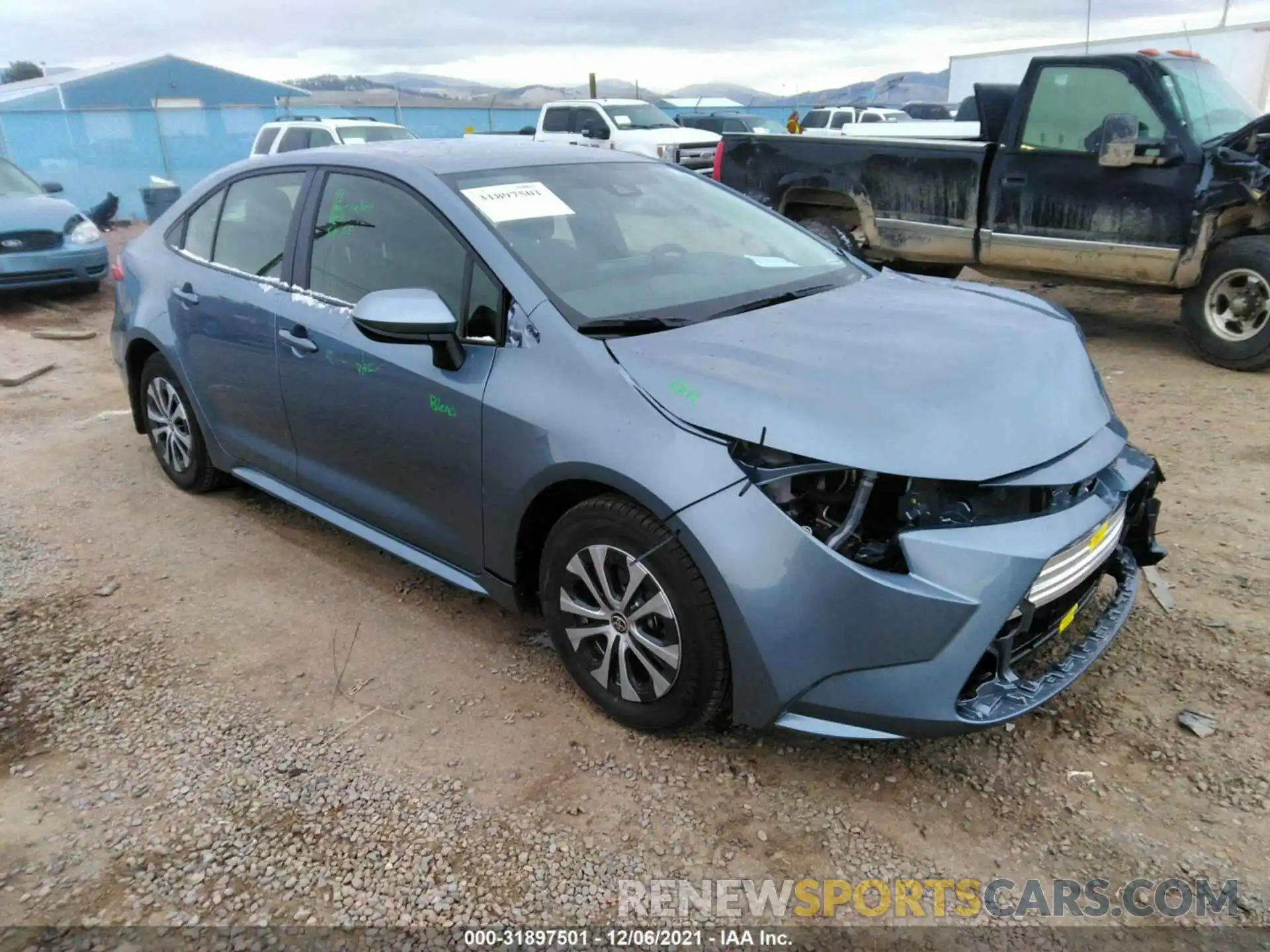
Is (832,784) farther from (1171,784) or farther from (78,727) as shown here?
→ (78,727)

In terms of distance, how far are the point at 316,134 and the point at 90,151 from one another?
28.2 ft

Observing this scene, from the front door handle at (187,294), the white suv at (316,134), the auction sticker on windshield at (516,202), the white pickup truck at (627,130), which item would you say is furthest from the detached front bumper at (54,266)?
the auction sticker on windshield at (516,202)

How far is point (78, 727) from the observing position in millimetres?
3033

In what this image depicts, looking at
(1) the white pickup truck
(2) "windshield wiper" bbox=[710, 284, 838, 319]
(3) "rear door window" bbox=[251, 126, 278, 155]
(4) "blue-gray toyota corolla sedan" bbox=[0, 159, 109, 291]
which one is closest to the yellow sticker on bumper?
(2) "windshield wiper" bbox=[710, 284, 838, 319]

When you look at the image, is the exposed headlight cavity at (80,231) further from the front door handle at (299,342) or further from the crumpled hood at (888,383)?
the crumpled hood at (888,383)

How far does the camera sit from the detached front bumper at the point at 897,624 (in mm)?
2291

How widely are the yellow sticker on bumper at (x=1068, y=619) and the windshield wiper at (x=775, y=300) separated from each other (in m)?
1.34

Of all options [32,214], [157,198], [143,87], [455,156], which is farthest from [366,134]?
[143,87]

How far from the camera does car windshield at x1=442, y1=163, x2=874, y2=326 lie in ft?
9.87

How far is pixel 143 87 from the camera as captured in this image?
37188 mm

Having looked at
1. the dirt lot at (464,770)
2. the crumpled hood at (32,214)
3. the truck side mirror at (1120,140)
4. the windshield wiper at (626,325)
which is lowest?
the dirt lot at (464,770)

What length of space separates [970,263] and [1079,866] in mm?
6124
